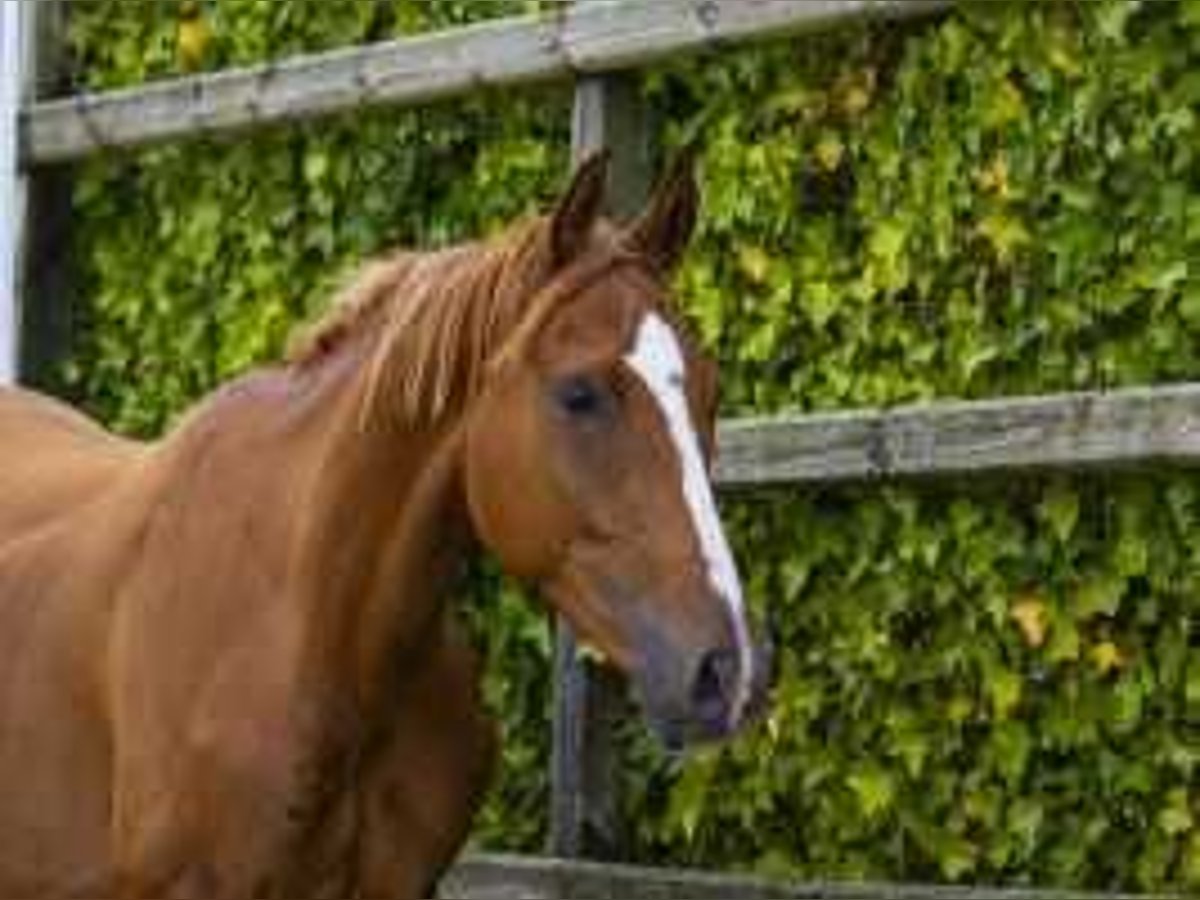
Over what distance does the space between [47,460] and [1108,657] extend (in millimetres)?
1776

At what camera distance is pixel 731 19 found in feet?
19.7

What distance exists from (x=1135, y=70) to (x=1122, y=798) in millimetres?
1203

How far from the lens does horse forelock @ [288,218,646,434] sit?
4.58m

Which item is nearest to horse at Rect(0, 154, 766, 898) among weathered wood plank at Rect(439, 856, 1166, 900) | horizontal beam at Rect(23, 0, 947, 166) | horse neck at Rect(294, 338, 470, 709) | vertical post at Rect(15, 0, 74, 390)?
horse neck at Rect(294, 338, 470, 709)

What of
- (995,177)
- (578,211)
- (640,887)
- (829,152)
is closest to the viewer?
(578,211)

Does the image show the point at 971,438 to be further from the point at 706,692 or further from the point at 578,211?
the point at 706,692

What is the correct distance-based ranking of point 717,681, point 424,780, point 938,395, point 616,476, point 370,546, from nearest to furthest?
point 717,681 → point 616,476 → point 370,546 → point 424,780 → point 938,395

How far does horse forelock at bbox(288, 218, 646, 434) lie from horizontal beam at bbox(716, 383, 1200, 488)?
41.7 inches

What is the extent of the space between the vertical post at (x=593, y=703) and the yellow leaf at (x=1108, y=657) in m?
Answer: 1.14

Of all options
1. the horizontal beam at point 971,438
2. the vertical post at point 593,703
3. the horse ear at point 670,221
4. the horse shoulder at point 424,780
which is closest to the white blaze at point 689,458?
the horse ear at point 670,221

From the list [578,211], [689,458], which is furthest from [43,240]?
[689,458]

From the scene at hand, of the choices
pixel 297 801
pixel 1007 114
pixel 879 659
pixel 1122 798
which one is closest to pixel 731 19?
pixel 1007 114

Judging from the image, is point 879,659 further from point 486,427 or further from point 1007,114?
point 486,427

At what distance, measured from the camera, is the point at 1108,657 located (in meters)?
5.49
